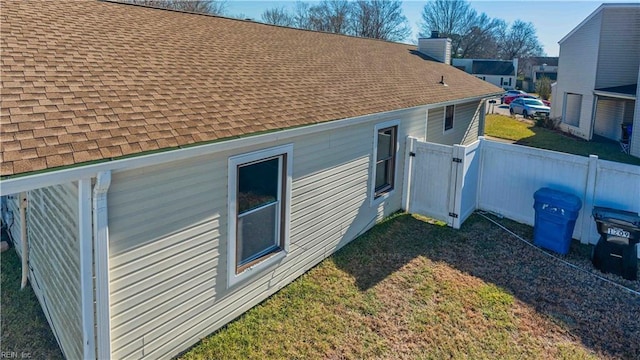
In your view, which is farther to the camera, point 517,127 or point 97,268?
point 517,127

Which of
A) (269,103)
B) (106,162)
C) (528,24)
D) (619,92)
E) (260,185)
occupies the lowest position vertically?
(260,185)

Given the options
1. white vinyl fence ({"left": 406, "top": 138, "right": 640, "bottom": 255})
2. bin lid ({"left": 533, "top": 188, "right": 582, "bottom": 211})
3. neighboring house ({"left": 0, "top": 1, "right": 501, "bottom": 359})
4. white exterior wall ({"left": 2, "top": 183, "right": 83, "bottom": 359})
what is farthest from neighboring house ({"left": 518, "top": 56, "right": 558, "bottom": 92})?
white exterior wall ({"left": 2, "top": 183, "right": 83, "bottom": 359})

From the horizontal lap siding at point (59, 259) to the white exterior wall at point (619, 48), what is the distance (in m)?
24.8

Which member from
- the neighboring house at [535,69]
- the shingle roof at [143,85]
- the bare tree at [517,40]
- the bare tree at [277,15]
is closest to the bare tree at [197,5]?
the bare tree at [277,15]

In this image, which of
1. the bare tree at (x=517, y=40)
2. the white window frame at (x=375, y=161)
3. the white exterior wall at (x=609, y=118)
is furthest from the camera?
the bare tree at (x=517, y=40)

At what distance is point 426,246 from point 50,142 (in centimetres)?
640

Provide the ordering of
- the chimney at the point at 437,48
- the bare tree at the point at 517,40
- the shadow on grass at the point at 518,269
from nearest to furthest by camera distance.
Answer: the shadow on grass at the point at 518,269 < the chimney at the point at 437,48 < the bare tree at the point at 517,40

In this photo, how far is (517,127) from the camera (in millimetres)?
25500

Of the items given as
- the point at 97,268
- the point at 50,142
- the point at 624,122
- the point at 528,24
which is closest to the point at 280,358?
the point at 97,268

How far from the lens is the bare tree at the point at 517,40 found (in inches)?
3093


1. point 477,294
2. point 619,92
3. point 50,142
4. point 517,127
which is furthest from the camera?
point 517,127

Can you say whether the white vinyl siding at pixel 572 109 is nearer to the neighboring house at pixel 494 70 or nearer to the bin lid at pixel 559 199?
the bin lid at pixel 559 199

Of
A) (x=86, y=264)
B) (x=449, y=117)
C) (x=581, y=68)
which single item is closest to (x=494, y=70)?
(x=581, y=68)

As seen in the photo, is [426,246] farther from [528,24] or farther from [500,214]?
[528,24]
